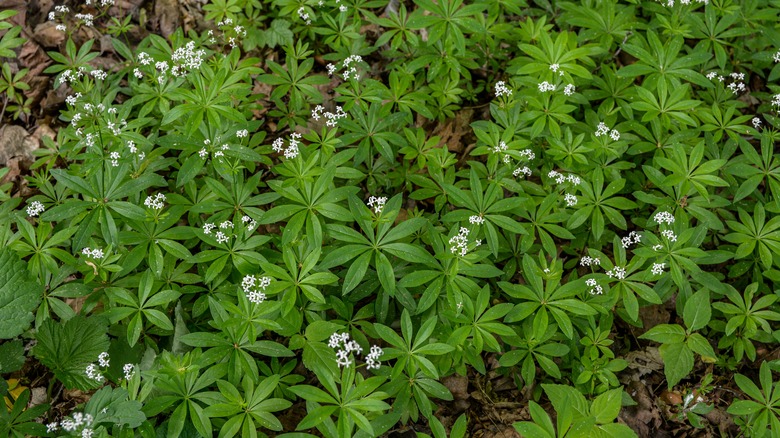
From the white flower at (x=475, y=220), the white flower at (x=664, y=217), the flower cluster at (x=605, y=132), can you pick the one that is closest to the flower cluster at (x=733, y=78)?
the flower cluster at (x=605, y=132)

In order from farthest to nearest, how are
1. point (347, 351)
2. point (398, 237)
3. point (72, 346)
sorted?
point (398, 237) → point (72, 346) → point (347, 351)

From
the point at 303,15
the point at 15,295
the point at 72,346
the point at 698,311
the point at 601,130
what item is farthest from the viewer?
the point at 303,15

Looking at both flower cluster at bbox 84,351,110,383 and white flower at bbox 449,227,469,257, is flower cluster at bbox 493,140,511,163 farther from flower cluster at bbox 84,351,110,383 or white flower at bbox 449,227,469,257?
flower cluster at bbox 84,351,110,383

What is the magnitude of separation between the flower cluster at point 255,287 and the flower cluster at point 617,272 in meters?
2.16

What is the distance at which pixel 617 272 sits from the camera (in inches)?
149

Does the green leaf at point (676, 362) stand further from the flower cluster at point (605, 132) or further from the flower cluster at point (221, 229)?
the flower cluster at point (221, 229)

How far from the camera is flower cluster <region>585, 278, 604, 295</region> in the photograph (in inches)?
146

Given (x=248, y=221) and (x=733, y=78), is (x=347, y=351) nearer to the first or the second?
(x=248, y=221)

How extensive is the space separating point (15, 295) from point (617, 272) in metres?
3.63

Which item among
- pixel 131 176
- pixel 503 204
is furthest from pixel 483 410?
pixel 131 176

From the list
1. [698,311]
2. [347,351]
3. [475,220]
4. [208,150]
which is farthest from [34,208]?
[698,311]

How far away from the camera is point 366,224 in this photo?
3625mm

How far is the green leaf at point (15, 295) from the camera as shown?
331 centimetres

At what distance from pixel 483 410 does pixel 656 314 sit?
1.46 metres
